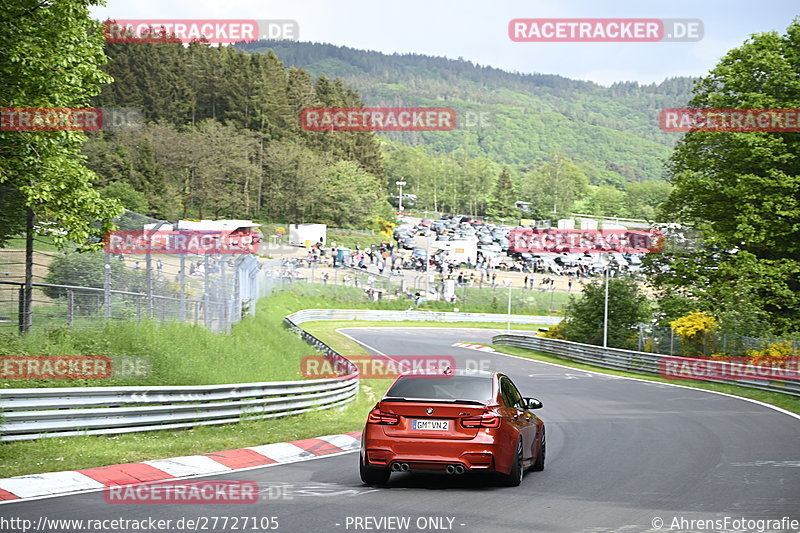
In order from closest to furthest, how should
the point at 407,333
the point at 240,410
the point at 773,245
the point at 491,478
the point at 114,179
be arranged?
the point at 491,478 < the point at 240,410 < the point at 773,245 < the point at 407,333 < the point at 114,179

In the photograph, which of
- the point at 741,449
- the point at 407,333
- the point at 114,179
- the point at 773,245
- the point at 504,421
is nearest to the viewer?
the point at 504,421

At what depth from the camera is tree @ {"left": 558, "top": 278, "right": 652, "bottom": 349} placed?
1780 inches

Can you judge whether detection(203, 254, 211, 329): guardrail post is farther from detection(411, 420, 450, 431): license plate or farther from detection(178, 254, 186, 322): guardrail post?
detection(411, 420, 450, 431): license plate

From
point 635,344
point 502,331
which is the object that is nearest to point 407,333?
point 502,331

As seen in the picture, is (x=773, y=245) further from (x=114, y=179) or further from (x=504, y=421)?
(x=114, y=179)

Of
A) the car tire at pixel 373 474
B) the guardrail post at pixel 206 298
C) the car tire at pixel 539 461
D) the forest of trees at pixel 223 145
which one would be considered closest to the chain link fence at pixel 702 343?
the guardrail post at pixel 206 298

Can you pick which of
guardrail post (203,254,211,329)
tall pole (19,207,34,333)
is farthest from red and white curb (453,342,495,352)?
tall pole (19,207,34,333)

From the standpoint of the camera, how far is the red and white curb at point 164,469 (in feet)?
34.2

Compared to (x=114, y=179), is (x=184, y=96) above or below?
above

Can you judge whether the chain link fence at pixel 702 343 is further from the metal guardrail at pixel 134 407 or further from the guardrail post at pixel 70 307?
the guardrail post at pixel 70 307

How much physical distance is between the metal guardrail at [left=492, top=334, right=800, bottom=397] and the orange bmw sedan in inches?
818

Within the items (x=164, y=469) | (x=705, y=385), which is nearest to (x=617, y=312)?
(x=705, y=385)

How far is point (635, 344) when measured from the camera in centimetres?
4394

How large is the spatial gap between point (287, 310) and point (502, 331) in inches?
697
